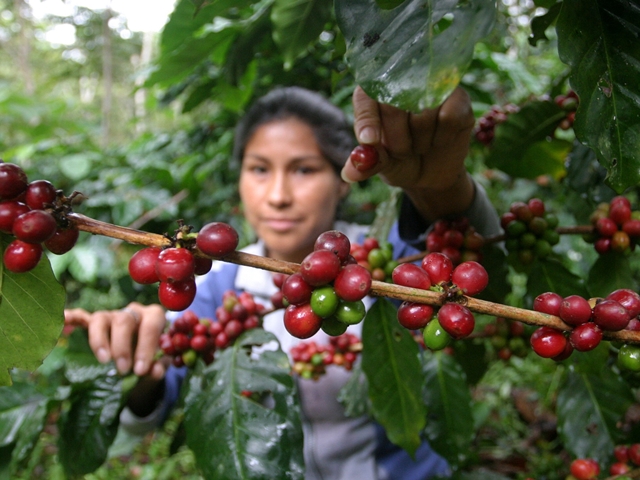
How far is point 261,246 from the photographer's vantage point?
2.05 m

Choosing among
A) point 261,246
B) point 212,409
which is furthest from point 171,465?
point 212,409

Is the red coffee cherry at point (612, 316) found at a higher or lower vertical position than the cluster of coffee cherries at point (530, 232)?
lower

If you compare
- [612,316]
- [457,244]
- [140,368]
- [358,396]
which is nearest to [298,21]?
[457,244]

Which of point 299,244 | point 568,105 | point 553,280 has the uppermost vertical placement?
point 568,105

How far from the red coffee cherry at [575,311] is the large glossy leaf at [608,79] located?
0.49ft

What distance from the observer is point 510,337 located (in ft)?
3.80

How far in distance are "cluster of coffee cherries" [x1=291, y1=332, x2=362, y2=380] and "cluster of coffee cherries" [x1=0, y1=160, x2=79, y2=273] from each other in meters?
0.97

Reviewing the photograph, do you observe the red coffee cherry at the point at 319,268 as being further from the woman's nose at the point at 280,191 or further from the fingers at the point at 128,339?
the woman's nose at the point at 280,191

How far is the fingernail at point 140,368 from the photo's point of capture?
1080mm

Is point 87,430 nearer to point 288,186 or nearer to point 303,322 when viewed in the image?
point 303,322

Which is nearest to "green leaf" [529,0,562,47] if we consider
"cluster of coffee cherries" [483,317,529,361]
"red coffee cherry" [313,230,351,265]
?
"red coffee cherry" [313,230,351,265]

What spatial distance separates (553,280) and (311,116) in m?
1.18

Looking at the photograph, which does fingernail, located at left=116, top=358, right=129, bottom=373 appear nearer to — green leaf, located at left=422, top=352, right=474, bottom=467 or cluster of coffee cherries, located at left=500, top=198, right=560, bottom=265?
green leaf, located at left=422, top=352, right=474, bottom=467

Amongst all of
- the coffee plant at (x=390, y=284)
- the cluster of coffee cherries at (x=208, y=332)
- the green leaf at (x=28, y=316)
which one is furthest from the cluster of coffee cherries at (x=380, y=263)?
the green leaf at (x=28, y=316)
